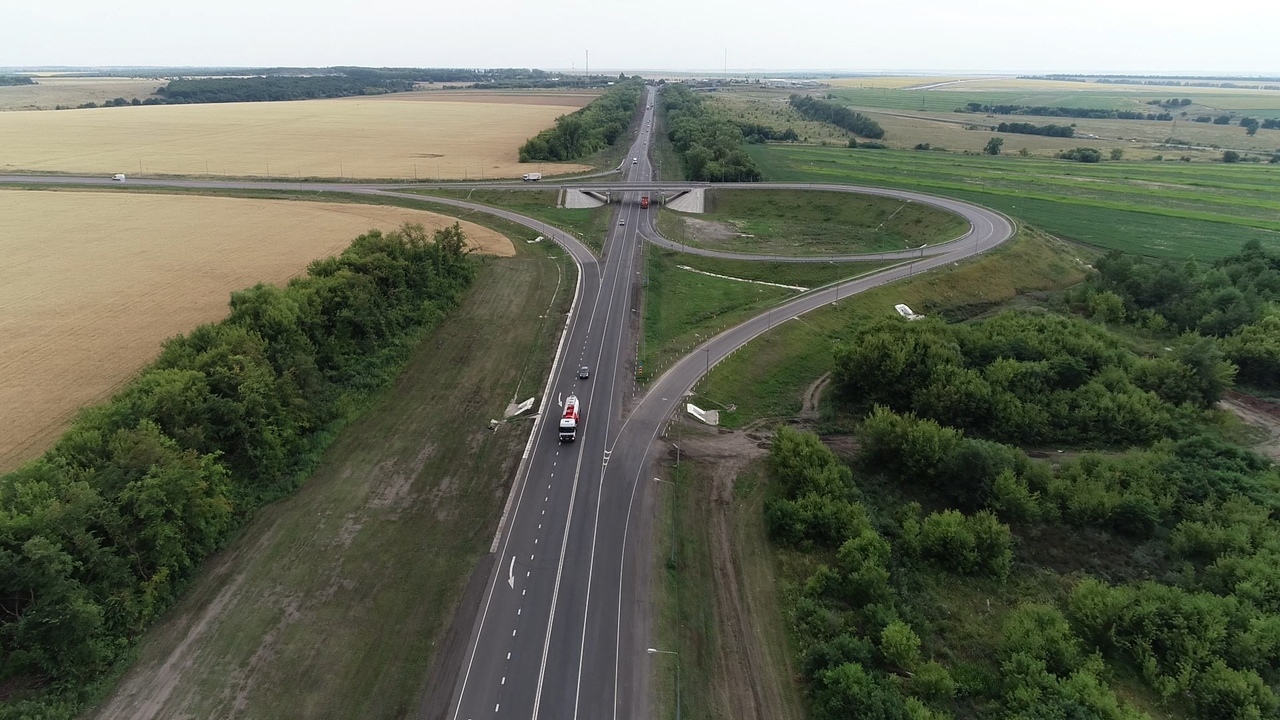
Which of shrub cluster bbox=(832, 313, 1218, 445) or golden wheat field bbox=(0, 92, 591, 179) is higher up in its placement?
golden wheat field bbox=(0, 92, 591, 179)

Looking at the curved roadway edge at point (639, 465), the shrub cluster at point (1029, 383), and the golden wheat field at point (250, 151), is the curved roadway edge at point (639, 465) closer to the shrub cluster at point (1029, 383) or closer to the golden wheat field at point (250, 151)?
the shrub cluster at point (1029, 383)

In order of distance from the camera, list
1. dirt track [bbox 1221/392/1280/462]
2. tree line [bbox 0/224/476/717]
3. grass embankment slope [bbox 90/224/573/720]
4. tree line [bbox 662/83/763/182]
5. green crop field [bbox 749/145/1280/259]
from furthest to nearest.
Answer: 1. tree line [bbox 662/83/763/182]
2. green crop field [bbox 749/145/1280/259]
3. dirt track [bbox 1221/392/1280/462]
4. grass embankment slope [bbox 90/224/573/720]
5. tree line [bbox 0/224/476/717]

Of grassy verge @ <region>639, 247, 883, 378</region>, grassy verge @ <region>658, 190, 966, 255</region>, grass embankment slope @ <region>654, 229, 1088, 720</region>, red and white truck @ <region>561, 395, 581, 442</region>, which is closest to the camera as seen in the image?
grass embankment slope @ <region>654, 229, 1088, 720</region>

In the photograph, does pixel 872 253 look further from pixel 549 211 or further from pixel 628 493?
pixel 628 493

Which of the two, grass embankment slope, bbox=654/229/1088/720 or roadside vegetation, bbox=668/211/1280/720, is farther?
grass embankment slope, bbox=654/229/1088/720

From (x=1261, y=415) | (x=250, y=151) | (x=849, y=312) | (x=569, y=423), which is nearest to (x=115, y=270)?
(x=569, y=423)

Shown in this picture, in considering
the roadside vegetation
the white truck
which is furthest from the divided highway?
the roadside vegetation

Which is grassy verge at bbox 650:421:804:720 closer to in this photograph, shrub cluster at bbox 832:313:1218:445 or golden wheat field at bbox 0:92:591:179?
shrub cluster at bbox 832:313:1218:445
